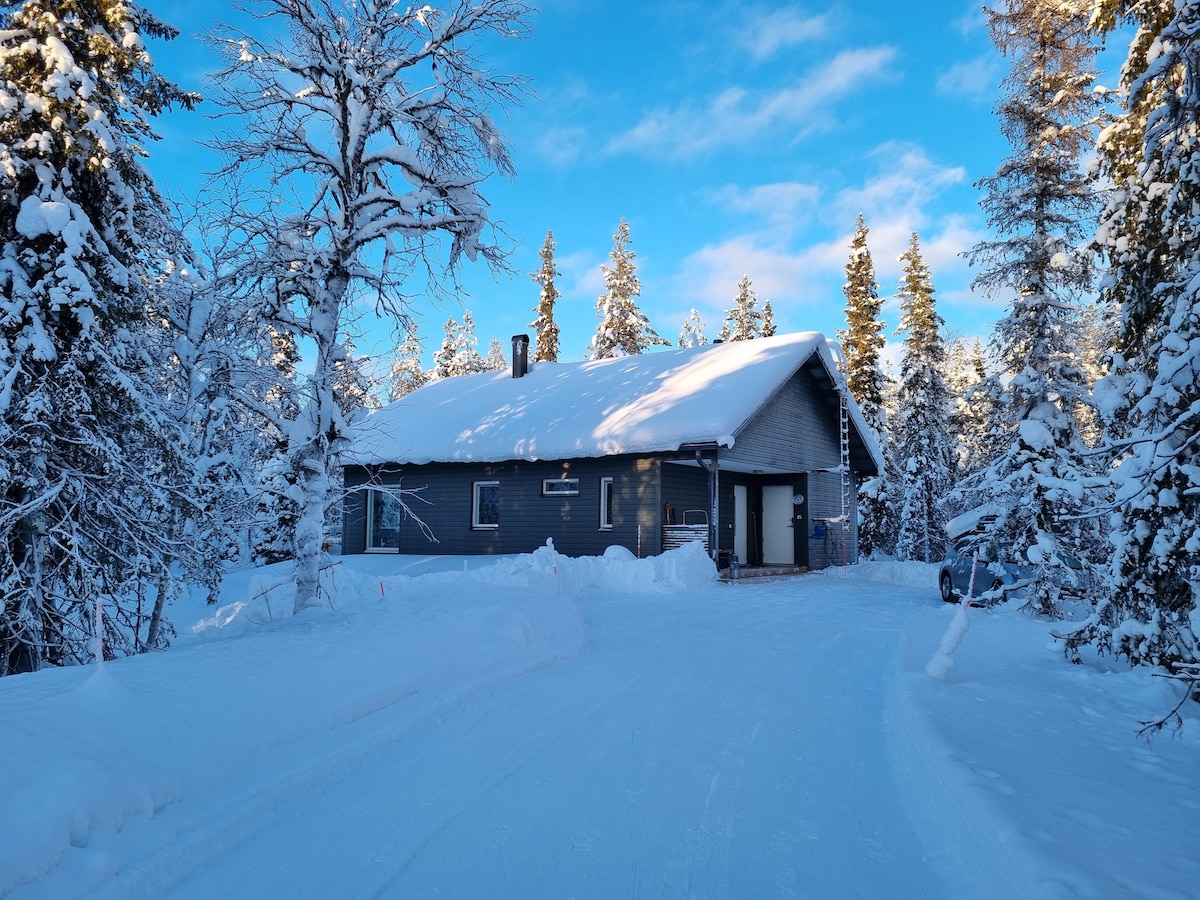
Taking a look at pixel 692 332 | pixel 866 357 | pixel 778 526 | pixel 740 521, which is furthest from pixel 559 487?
pixel 692 332

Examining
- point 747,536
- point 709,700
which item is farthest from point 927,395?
point 709,700

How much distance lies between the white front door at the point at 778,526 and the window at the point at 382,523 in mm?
11469

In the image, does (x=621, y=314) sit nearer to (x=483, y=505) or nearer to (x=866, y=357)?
(x=866, y=357)

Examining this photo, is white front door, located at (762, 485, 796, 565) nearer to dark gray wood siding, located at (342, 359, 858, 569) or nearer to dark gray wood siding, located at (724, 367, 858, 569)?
dark gray wood siding, located at (342, 359, 858, 569)

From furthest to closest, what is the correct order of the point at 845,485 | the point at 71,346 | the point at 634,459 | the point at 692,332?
1. the point at 692,332
2. the point at 845,485
3. the point at 634,459
4. the point at 71,346

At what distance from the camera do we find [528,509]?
19.8m

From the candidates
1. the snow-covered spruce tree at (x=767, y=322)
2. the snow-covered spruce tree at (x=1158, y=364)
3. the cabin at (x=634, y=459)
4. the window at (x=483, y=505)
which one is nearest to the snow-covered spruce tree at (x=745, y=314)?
the snow-covered spruce tree at (x=767, y=322)

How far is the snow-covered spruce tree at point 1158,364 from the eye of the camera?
18.9ft

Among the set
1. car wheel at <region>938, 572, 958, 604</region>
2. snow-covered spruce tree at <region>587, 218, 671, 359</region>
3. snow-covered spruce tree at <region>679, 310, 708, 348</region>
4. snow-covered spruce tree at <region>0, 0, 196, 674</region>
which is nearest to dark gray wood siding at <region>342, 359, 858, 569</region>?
car wheel at <region>938, 572, 958, 604</region>

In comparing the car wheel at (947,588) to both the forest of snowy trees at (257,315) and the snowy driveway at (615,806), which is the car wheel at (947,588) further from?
the snowy driveway at (615,806)

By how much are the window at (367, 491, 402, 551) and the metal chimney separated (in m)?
5.94

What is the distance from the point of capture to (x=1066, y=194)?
45.8 ft

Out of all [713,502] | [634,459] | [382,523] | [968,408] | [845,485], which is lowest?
[382,523]

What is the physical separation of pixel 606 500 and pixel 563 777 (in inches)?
576
